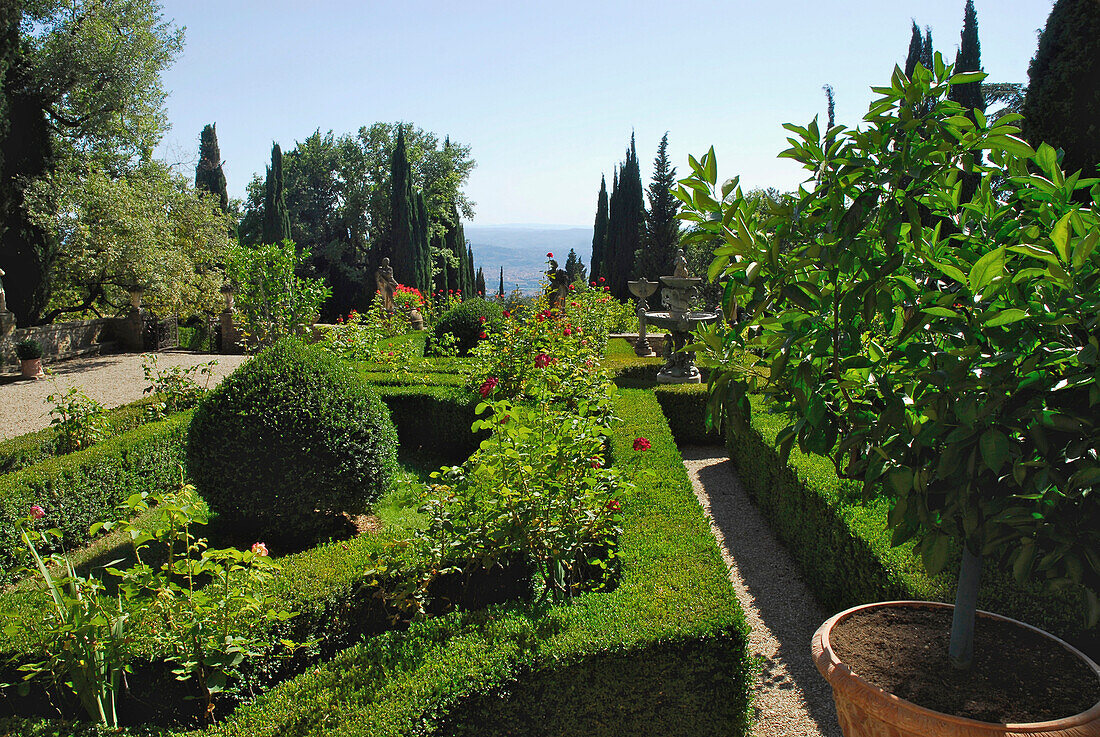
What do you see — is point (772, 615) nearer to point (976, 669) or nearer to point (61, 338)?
point (976, 669)

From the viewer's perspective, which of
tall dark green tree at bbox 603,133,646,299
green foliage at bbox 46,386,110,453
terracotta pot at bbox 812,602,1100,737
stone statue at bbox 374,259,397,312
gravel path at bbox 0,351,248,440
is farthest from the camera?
tall dark green tree at bbox 603,133,646,299

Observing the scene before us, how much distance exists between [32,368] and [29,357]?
65 cm

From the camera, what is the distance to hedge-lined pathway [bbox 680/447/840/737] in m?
3.19

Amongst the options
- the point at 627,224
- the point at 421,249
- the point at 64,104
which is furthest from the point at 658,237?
the point at 64,104

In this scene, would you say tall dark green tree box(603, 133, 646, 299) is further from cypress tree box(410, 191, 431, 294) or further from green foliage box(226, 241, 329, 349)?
green foliage box(226, 241, 329, 349)

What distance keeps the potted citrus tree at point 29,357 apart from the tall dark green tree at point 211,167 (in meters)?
16.6

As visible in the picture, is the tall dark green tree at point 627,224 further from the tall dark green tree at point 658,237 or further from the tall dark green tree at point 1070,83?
the tall dark green tree at point 1070,83

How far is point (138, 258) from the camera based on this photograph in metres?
17.1

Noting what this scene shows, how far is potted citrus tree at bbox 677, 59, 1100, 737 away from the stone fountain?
736cm

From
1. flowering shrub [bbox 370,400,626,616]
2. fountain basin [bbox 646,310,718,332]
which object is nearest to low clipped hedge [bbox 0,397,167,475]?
flowering shrub [bbox 370,400,626,616]

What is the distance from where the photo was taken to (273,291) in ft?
43.2

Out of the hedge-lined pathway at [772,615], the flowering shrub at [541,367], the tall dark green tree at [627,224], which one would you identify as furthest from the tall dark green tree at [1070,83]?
the tall dark green tree at [627,224]

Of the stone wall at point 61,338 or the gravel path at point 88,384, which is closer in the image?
the gravel path at point 88,384

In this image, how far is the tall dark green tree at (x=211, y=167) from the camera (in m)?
30.3
